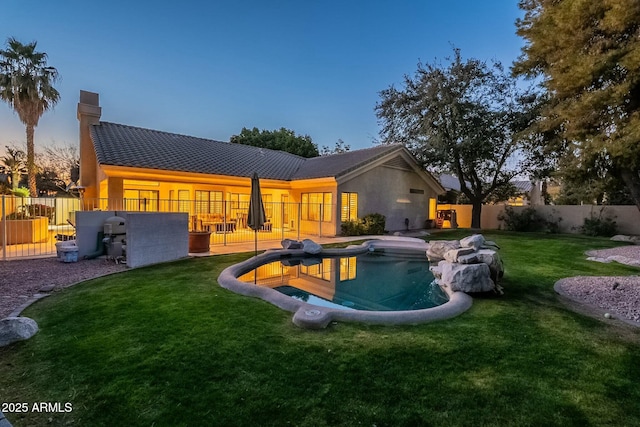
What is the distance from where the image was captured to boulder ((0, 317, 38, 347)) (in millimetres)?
4207

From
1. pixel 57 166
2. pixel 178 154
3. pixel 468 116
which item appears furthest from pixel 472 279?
pixel 57 166

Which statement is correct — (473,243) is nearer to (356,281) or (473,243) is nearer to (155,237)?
(356,281)

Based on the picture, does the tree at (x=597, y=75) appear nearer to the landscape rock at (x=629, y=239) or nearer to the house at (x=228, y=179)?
the landscape rock at (x=629, y=239)

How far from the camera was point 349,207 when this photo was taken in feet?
60.3

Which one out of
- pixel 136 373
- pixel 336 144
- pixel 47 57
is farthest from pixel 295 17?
pixel 336 144

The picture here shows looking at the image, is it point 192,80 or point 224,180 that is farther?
point 192,80

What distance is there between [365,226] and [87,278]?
13.2m

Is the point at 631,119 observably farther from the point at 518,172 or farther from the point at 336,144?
the point at 336,144

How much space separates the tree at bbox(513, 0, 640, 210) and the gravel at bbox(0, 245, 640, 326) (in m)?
3.87

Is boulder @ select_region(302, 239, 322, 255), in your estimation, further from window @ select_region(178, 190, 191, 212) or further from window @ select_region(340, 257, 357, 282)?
window @ select_region(178, 190, 191, 212)

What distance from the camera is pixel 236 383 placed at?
3.31 m

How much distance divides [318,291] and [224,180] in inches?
444

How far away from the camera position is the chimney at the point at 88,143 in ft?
54.9

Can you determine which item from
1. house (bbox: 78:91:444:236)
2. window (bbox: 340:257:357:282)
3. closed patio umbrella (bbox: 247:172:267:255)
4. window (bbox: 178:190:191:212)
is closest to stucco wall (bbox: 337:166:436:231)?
house (bbox: 78:91:444:236)
